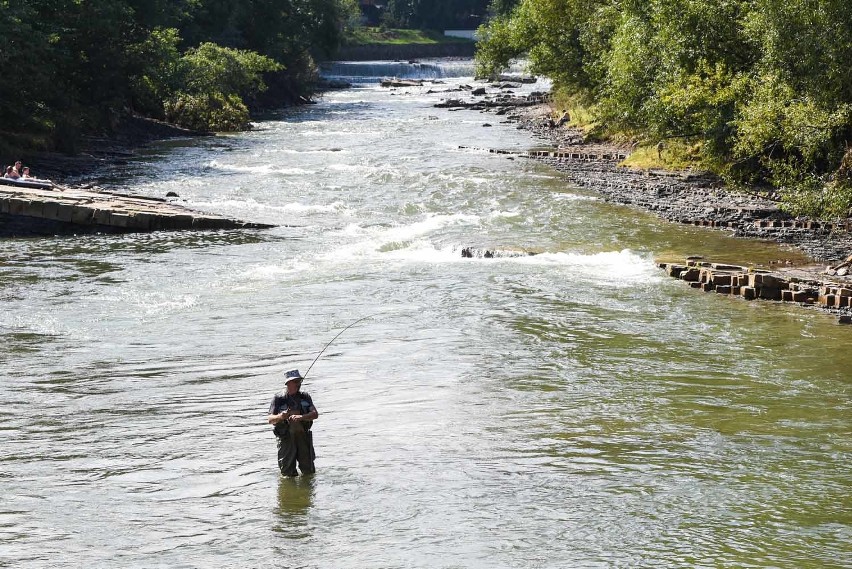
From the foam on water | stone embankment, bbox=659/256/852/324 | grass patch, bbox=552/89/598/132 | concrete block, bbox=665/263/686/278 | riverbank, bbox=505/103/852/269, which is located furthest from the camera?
grass patch, bbox=552/89/598/132

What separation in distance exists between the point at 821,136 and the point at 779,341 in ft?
31.4

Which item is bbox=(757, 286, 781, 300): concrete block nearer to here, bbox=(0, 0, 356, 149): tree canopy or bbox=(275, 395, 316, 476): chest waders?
bbox=(275, 395, 316, 476): chest waders

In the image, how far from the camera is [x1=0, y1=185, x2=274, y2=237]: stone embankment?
29016mm

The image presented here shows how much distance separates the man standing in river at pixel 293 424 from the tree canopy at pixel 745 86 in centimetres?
1701

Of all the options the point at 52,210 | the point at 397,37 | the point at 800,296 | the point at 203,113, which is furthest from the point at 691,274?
the point at 397,37

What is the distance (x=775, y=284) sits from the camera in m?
21.6

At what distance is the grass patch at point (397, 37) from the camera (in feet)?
465

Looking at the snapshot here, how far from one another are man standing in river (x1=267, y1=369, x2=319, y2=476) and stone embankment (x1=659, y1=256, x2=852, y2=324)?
37.0ft

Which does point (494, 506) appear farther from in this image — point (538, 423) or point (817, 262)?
point (817, 262)

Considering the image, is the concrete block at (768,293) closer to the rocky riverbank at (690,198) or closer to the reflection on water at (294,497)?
the rocky riverbank at (690,198)

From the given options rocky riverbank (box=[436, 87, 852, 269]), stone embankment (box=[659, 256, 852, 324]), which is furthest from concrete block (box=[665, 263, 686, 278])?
rocky riverbank (box=[436, 87, 852, 269])

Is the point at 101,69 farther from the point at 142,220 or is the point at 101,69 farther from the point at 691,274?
the point at 691,274

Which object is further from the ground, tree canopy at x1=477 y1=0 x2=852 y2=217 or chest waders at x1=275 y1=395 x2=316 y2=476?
tree canopy at x1=477 y1=0 x2=852 y2=217

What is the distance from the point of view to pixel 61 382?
644 inches
